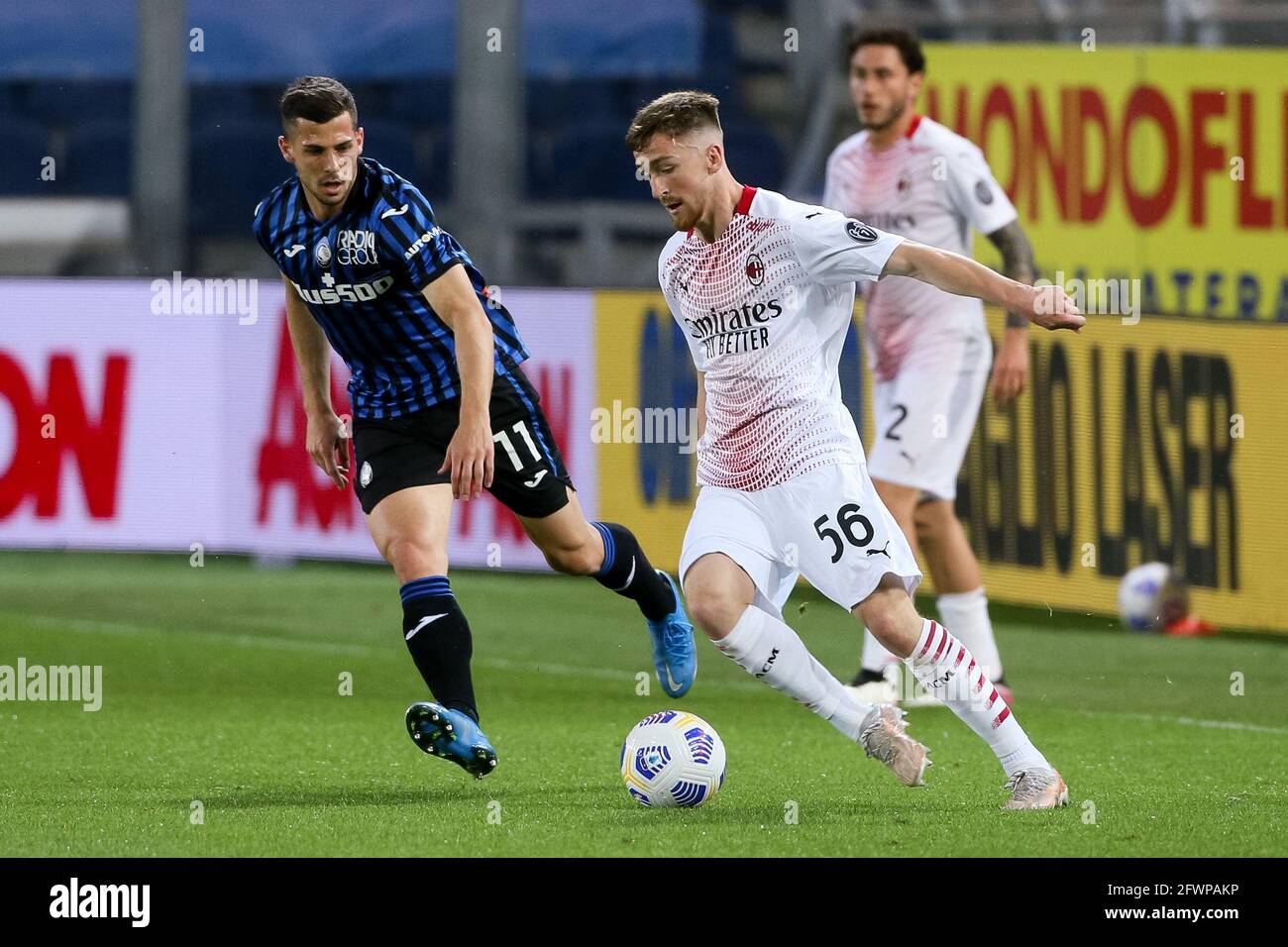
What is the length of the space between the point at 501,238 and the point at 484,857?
901 centimetres

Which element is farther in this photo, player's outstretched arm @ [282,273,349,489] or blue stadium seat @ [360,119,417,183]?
blue stadium seat @ [360,119,417,183]

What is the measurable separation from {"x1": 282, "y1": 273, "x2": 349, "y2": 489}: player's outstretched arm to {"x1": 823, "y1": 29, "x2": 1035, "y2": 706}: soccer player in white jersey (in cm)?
209

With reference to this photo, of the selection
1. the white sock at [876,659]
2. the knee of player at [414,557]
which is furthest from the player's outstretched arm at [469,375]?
the white sock at [876,659]

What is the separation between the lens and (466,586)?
36.2 feet

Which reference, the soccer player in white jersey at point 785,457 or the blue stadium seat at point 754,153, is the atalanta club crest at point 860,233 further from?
the blue stadium seat at point 754,153

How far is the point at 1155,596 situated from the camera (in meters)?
9.58

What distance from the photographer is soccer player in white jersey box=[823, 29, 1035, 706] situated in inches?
299

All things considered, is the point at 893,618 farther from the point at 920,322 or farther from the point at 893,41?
the point at 893,41

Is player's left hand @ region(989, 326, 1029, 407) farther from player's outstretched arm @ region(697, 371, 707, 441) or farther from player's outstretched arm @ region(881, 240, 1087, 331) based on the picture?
player's outstretched arm @ region(881, 240, 1087, 331)

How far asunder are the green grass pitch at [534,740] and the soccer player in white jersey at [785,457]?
0.88 feet

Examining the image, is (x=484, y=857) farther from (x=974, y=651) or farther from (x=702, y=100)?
(x=974, y=651)

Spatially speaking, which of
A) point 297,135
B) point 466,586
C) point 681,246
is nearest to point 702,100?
point 681,246

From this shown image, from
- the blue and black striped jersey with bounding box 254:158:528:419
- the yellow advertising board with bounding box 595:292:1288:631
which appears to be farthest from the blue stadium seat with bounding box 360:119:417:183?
the blue and black striped jersey with bounding box 254:158:528:419

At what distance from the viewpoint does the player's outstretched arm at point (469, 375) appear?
550cm
